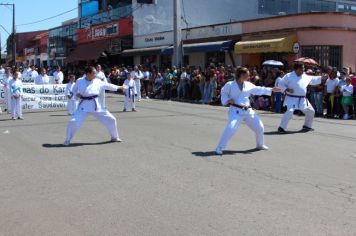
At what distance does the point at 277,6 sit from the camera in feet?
144

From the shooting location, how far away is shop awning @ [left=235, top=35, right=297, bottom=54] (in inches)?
965

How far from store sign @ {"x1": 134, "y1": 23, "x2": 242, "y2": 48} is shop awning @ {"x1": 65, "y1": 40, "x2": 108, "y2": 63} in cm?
437

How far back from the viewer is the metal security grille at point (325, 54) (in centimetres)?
2439

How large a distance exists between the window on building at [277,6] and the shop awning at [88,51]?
13.1 m

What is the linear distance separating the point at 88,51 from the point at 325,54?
26.7 metres

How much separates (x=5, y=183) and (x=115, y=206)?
218 cm

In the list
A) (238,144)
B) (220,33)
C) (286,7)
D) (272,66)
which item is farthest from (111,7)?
(238,144)

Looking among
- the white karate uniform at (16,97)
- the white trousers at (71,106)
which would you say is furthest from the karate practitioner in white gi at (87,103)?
the white trousers at (71,106)

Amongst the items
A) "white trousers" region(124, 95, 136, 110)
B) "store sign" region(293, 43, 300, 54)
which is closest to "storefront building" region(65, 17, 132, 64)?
"store sign" region(293, 43, 300, 54)

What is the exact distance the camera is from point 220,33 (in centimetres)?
3092

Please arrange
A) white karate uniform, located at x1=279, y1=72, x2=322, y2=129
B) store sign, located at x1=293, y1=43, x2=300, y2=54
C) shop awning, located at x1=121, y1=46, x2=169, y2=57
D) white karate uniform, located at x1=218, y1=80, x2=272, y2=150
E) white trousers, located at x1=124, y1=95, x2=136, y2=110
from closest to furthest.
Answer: white karate uniform, located at x1=218, y1=80, x2=272, y2=150, white karate uniform, located at x1=279, y1=72, x2=322, y2=129, white trousers, located at x1=124, y1=95, x2=136, y2=110, store sign, located at x1=293, y1=43, x2=300, y2=54, shop awning, located at x1=121, y1=46, x2=169, y2=57

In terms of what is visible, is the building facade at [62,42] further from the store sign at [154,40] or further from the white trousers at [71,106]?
the white trousers at [71,106]

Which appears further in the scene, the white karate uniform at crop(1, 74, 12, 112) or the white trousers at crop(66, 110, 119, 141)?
the white karate uniform at crop(1, 74, 12, 112)

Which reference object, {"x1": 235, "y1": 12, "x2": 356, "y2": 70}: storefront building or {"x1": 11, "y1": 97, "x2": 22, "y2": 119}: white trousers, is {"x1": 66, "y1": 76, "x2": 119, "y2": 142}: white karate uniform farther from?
{"x1": 235, "y1": 12, "x2": 356, "y2": 70}: storefront building
